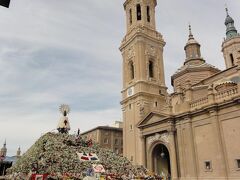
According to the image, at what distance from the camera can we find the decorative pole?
973 inches

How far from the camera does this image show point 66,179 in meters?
16.0

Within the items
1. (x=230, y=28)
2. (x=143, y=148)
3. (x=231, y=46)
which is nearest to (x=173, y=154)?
(x=143, y=148)

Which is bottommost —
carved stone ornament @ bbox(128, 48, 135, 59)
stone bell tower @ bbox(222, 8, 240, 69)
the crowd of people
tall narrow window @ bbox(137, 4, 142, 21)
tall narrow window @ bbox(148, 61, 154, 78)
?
the crowd of people

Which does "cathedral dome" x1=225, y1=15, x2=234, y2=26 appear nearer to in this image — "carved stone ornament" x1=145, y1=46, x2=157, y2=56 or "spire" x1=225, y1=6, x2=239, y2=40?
"spire" x1=225, y1=6, x2=239, y2=40

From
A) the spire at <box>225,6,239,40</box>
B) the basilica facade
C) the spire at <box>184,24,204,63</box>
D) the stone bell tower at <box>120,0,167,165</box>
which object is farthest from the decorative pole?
the spire at <box>225,6,239,40</box>

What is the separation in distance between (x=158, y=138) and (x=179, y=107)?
501cm

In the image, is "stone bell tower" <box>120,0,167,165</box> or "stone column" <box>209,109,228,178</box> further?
"stone bell tower" <box>120,0,167,165</box>

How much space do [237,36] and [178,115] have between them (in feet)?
93.4

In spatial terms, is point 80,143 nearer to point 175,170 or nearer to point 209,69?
point 175,170

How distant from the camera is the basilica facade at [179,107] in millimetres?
23047

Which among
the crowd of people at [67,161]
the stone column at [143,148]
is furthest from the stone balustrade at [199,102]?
the crowd of people at [67,161]

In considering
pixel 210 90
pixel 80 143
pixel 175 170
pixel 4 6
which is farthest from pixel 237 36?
pixel 4 6

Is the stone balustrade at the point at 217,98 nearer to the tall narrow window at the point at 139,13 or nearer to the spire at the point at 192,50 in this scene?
the spire at the point at 192,50

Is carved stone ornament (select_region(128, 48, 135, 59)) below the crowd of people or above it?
above
